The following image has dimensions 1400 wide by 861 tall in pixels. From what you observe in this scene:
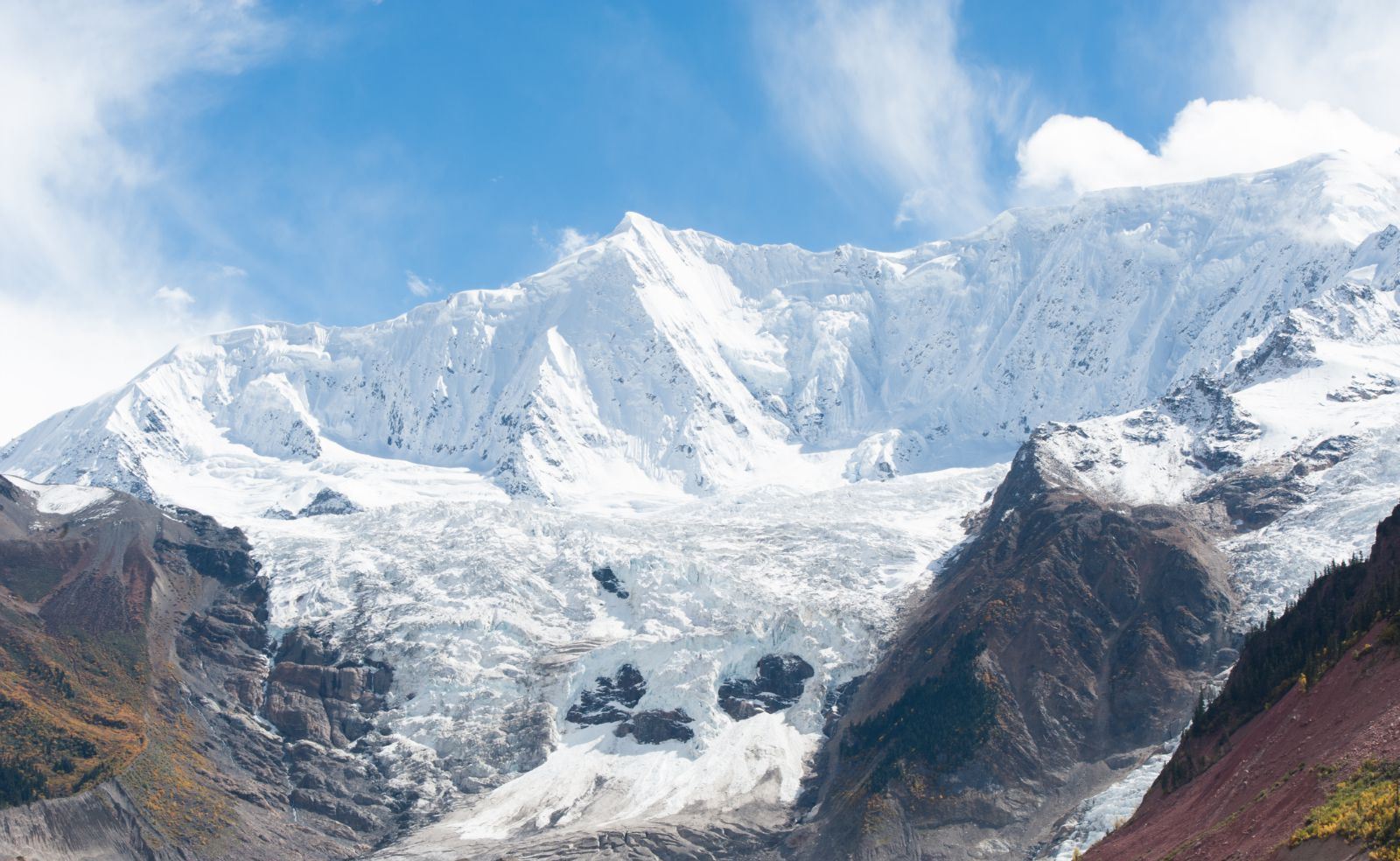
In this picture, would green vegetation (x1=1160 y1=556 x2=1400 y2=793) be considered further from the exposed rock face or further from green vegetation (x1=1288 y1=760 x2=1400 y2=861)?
green vegetation (x1=1288 y1=760 x2=1400 y2=861)

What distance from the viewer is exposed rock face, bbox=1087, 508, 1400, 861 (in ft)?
254

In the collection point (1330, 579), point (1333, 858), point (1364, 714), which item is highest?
point (1330, 579)

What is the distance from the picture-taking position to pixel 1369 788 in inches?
2781

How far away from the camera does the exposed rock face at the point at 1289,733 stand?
77.4 metres

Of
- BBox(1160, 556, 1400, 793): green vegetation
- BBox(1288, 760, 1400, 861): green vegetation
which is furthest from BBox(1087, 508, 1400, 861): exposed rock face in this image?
BBox(1288, 760, 1400, 861): green vegetation

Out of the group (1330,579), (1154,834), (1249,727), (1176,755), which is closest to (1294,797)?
(1154,834)

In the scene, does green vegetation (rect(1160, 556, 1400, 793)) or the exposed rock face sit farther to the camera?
green vegetation (rect(1160, 556, 1400, 793))

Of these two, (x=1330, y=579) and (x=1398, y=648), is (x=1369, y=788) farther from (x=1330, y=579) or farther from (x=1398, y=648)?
(x=1330, y=579)

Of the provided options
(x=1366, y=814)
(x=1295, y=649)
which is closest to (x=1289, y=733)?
(x=1366, y=814)

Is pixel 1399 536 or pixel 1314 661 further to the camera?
pixel 1399 536

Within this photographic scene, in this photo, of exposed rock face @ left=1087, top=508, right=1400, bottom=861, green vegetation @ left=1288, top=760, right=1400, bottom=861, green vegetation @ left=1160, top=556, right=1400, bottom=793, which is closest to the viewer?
green vegetation @ left=1288, top=760, right=1400, bottom=861

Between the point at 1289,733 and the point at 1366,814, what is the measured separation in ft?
88.2

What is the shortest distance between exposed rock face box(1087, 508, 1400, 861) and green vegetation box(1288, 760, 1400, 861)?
2.00ft

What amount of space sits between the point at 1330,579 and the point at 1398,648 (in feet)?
182
